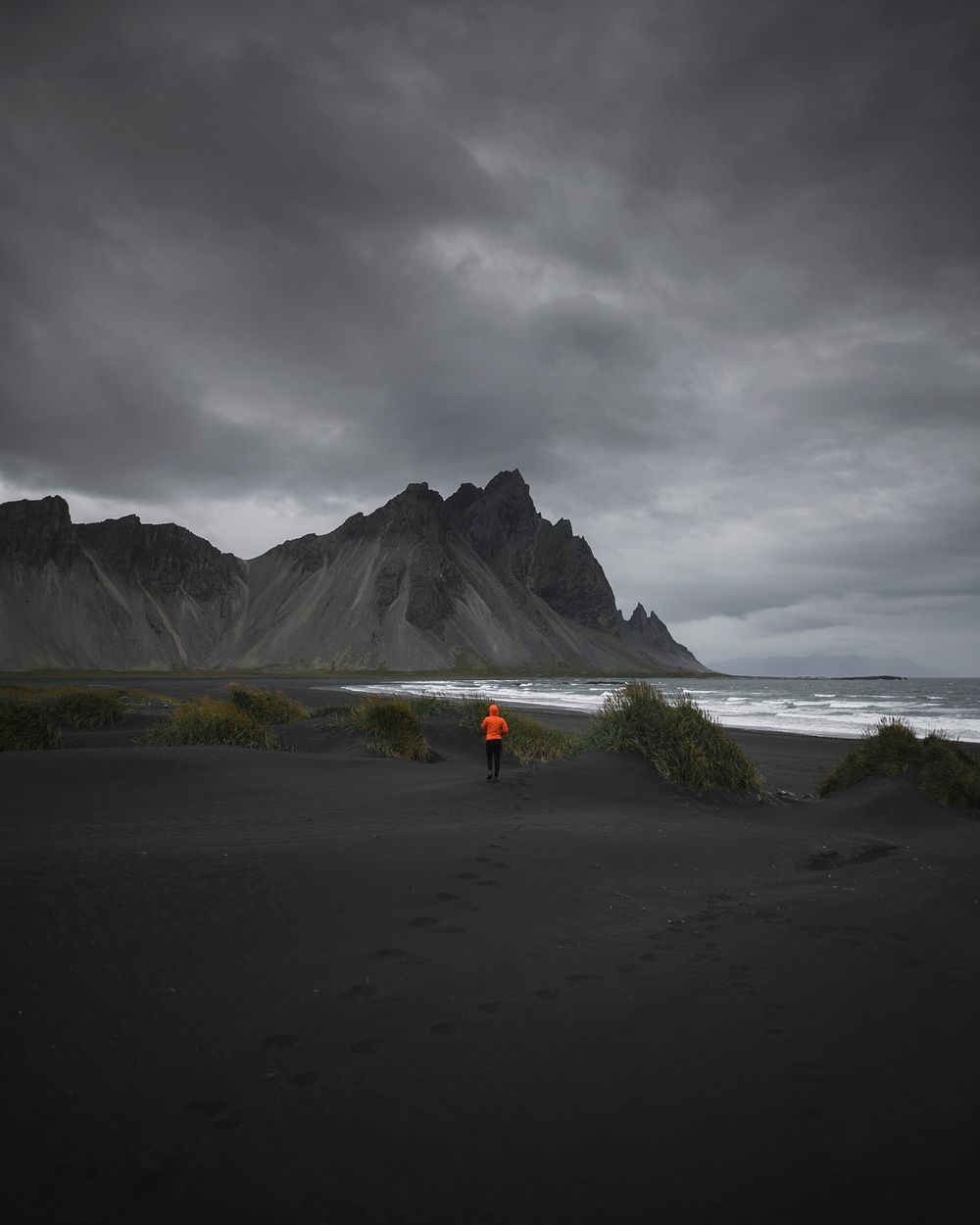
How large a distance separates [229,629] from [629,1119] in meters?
154

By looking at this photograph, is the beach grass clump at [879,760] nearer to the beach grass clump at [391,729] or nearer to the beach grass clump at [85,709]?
the beach grass clump at [391,729]

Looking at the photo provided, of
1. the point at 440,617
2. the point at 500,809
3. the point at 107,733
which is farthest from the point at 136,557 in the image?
the point at 500,809

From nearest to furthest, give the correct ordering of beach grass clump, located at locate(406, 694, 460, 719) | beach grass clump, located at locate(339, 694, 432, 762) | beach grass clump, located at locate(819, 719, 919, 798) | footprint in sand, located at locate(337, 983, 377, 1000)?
footprint in sand, located at locate(337, 983, 377, 1000), beach grass clump, located at locate(819, 719, 919, 798), beach grass clump, located at locate(339, 694, 432, 762), beach grass clump, located at locate(406, 694, 460, 719)

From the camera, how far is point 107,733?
61.1 ft

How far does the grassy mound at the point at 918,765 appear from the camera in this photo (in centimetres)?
1152

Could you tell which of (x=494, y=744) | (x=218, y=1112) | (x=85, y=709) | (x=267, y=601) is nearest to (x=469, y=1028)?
(x=218, y=1112)

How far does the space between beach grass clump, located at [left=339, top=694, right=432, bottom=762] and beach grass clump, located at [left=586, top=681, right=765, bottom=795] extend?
4.83 meters

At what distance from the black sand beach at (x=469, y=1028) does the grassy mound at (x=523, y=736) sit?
1042cm

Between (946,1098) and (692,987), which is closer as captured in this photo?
(946,1098)

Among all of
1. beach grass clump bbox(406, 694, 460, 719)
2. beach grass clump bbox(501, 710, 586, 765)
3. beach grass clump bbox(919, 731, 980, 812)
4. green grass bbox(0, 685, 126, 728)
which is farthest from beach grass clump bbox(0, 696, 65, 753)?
beach grass clump bbox(919, 731, 980, 812)

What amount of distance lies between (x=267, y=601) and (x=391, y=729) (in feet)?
474

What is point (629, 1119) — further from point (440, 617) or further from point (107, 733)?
point (440, 617)

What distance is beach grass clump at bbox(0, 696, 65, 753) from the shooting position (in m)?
14.2

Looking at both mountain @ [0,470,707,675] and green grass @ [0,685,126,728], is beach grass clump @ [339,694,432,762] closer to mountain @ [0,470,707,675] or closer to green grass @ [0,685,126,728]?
green grass @ [0,685,126,728]
